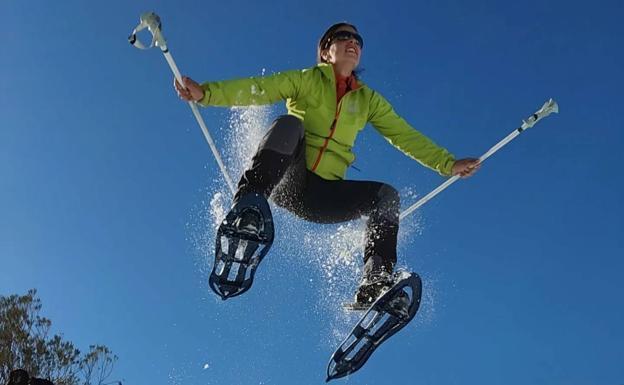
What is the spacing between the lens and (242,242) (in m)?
4.95

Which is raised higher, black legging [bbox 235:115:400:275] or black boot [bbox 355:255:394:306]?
black legging [bbox 235:115:400:275]

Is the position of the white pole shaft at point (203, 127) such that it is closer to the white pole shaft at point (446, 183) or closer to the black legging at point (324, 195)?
the black legging at point (324, 195)

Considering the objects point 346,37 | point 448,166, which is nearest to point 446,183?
point 448,166

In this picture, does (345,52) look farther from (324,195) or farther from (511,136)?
(511,136)

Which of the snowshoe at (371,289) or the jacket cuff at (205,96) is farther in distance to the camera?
the snowshoe at (371,289)

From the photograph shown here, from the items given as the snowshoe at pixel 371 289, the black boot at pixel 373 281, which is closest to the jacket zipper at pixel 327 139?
the black boot at pixel 373 281

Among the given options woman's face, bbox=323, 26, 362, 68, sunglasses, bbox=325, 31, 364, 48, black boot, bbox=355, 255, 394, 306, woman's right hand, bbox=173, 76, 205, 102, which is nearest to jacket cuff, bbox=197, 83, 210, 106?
woman's right hand, bbox=173, 76, 205, 102

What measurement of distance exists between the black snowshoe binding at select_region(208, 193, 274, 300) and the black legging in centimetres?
24

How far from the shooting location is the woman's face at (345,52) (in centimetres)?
573

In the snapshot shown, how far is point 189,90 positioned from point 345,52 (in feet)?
4.71

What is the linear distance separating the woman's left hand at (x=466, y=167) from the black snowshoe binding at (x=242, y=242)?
180 centimetres

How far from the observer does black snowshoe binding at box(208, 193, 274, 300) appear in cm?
484

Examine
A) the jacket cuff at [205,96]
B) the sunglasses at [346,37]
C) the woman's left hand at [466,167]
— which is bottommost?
the woman's left hand at [466,167]

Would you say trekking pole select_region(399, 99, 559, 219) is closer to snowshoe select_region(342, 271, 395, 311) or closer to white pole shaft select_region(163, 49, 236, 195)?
snowshoe select_region(342, 271, 395, 311)
